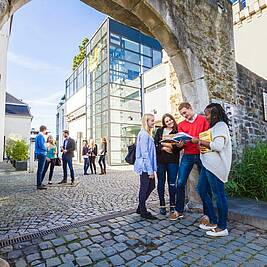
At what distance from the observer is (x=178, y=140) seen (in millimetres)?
3010

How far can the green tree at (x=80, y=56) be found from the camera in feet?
73.7

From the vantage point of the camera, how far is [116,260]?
2.15 m

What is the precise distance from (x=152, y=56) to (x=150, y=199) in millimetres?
15292

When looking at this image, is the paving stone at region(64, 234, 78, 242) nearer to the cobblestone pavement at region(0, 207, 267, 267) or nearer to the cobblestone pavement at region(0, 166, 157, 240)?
the cobblestone pavement at region(0, 207, 267, 267)

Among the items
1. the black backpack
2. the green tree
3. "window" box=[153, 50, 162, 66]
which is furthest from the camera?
the green tree

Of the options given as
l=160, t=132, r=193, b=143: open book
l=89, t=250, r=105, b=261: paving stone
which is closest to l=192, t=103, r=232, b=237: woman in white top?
l=160, t=132, r=193, b=143: open book

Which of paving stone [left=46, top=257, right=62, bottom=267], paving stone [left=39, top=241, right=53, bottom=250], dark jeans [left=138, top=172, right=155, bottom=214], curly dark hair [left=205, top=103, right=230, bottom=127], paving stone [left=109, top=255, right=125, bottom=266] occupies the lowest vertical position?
paving stone [left=109, top=255, right=125, bottom=266]

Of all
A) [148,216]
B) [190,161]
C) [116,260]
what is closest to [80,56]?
[190,161]

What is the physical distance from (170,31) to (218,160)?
2.41 meters

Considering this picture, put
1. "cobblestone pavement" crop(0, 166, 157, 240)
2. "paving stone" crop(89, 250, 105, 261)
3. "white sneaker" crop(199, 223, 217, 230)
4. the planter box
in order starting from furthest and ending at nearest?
the planter box → "cobblestone pavement" crop(0, 166, 157, 240) → "white sneaker" crop(199, 223, 217, 230) → "paving stone" crop(89, 250, 105, 261)

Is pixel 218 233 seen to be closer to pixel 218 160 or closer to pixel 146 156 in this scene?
pixel 218 160

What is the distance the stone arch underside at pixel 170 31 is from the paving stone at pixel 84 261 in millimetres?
3031

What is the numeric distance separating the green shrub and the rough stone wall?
0.60 meters

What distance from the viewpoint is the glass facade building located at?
1534 cm
